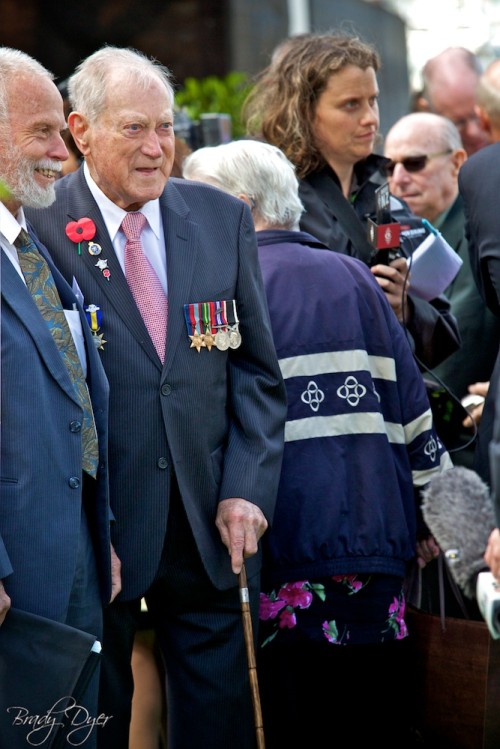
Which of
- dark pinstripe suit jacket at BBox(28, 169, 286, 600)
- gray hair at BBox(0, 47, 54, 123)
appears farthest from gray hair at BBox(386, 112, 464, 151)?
gray hair at BBox(0, 47, 54, 123)

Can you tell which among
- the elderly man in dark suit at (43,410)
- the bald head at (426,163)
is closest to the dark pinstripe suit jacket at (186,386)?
the elderly man in dark suit at (43,410)

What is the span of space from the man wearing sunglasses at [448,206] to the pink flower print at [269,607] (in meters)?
1.39

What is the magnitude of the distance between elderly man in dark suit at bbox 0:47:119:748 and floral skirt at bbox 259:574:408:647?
0.60 metres

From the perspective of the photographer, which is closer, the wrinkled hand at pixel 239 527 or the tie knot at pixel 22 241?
the tie knot at pixel 22 241

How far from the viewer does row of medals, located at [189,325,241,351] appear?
10.4 ft

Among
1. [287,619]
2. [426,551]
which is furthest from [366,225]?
[287,619]

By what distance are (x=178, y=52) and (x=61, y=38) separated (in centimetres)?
95

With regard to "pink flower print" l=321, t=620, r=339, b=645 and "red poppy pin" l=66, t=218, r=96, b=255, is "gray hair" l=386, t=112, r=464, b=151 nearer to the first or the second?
"red poppy pin" l=66, t=218, r=96, b=255

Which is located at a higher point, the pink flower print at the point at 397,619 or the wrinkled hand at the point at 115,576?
the wrinkled hand at the point at 115,576

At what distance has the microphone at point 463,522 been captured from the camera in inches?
102

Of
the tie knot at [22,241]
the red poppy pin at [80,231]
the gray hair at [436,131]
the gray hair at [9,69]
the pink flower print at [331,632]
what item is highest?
the gray hair at [9,69]

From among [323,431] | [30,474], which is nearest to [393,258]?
[323,431]

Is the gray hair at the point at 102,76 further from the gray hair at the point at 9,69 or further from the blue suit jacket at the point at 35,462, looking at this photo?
the blue suit jacket at the point at 35,462
